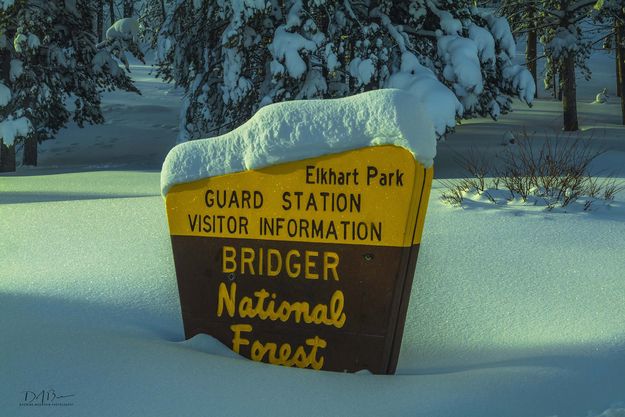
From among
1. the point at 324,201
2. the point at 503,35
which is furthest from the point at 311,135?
the point at 503,35


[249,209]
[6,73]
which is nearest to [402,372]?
[249,209]

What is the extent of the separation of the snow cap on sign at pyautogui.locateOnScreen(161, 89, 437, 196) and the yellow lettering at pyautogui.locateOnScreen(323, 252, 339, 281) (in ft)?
1.60

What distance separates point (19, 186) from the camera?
39.2 feet

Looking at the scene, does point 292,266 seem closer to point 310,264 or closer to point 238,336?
point 310,264

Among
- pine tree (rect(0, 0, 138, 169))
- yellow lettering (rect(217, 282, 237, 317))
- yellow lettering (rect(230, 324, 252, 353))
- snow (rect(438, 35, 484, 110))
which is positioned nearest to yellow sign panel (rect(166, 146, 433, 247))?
yellow lettering (rect(217, 282, 237, 317))

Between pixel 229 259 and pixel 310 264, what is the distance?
1.46 ft

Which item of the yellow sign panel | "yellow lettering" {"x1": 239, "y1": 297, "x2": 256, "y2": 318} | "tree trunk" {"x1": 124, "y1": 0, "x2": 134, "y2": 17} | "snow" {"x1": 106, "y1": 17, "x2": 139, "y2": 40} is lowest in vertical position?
"yellow lettering" {"x1": 239, "y1": 297, "x2": 256, "y2": 318}

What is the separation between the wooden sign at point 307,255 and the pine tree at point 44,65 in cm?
1156

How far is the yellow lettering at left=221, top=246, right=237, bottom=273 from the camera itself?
4188 mm

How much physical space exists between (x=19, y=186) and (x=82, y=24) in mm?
6626

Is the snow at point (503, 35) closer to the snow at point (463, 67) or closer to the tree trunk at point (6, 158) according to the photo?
the snow at point (463, 67)

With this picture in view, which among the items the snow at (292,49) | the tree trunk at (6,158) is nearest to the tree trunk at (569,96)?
the snow at (292,49)

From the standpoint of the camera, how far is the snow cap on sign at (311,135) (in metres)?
3.80

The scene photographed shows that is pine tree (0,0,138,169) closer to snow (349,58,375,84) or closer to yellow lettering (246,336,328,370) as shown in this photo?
snow (349,58,375,84)
